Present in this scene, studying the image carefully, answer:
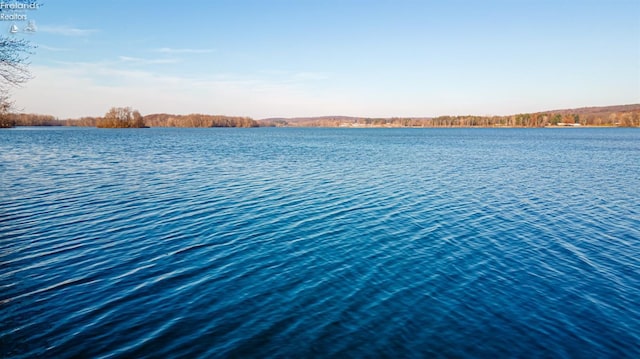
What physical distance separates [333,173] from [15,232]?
24.6 metres

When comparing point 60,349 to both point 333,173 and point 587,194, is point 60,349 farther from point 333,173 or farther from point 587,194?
point 587,194

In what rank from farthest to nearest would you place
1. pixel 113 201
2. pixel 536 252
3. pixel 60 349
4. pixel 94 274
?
1. pixel 113 201
2. pixel 536 252
3. pixel 94 274
4. pixel 60 349

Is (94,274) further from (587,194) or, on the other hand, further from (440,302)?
(587,194)

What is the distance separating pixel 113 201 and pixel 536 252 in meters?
21.7

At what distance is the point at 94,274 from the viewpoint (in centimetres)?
1096

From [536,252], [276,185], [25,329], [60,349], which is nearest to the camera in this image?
[60,349]

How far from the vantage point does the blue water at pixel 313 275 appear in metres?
7.99

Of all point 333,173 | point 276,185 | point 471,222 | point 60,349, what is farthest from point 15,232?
point 333,173

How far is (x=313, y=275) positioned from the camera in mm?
11445

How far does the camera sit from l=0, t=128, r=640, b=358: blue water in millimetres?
7988

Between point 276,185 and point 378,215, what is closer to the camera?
point 378,215

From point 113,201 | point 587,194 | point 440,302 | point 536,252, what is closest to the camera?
point 440,302

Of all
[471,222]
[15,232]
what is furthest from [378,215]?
[15,232]

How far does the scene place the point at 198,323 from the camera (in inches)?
336
